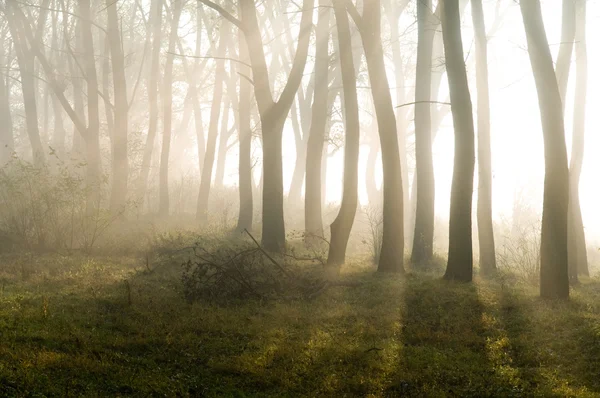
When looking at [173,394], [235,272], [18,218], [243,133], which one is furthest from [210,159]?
[173,394]

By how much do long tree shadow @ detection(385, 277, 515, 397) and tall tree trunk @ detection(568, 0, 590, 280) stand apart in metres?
3.98

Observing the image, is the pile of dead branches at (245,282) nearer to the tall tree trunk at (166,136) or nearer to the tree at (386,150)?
the tree at (386,150)

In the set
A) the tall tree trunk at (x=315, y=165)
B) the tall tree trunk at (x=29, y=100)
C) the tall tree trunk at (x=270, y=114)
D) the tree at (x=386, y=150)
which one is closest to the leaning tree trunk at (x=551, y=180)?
the tree at (x=386, y=150)

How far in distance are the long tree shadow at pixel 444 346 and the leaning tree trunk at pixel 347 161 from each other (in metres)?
2.32

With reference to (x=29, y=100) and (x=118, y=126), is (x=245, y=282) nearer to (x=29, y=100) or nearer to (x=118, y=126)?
(x=118, y=126)

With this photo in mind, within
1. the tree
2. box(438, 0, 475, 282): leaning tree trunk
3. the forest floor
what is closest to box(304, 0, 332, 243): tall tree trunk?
the tree

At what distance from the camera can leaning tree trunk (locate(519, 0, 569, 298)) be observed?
10375mm

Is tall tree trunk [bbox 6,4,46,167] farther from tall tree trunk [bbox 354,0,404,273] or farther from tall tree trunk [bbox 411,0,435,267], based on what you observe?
tall tree trunk [bbox 354,0,404,273]

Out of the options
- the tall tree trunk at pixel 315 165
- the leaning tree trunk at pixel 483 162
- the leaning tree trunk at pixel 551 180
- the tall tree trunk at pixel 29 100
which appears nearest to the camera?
the leaning tree trunk at pixel 551 180

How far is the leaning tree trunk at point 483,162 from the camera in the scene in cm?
1498

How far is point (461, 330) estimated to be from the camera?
28.9 ft

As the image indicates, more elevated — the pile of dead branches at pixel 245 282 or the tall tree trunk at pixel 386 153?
the tall tree trunk at pixel 386 153

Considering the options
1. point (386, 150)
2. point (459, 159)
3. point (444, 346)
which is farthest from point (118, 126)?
point (444, 346)

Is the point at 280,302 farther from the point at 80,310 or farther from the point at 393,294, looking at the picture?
the point at 80,310
